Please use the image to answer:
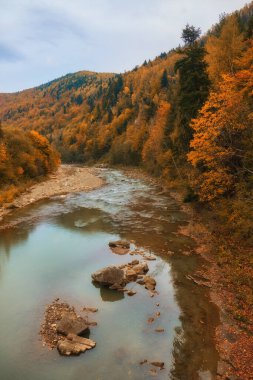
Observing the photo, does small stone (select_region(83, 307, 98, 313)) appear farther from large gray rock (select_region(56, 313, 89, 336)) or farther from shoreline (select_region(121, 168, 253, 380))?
shoreline (select_region(121, 168, 253, 380))

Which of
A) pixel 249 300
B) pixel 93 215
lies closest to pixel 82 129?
pixel 93 215

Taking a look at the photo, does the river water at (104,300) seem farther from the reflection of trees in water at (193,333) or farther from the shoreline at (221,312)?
the shoreline at (221,312)

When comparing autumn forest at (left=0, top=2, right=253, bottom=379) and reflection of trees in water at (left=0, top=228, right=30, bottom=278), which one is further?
reflection of trees in water at (left=0, top=228, right=30, bottom=278)

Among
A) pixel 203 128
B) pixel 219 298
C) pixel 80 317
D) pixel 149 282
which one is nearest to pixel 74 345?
pixel 80 317

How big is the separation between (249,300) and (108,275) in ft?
25.7

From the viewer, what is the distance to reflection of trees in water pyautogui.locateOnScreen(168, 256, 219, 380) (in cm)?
1209

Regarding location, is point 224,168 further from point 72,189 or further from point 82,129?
point 82,129

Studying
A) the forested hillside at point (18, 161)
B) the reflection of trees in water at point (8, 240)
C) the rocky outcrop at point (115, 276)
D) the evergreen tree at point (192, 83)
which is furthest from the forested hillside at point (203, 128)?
the forested hillside at point (18, 161)

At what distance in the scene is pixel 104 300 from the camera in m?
17.6

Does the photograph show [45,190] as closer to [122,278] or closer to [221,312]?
[122,278]

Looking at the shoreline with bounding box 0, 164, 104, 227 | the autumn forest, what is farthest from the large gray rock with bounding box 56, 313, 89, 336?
the shoreline with bounding box 0, 164, 104, 227

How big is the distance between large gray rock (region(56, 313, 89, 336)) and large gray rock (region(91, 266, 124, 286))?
4122 millimetres

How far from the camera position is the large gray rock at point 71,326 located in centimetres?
1424

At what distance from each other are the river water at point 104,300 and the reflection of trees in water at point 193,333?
0.04 metres
